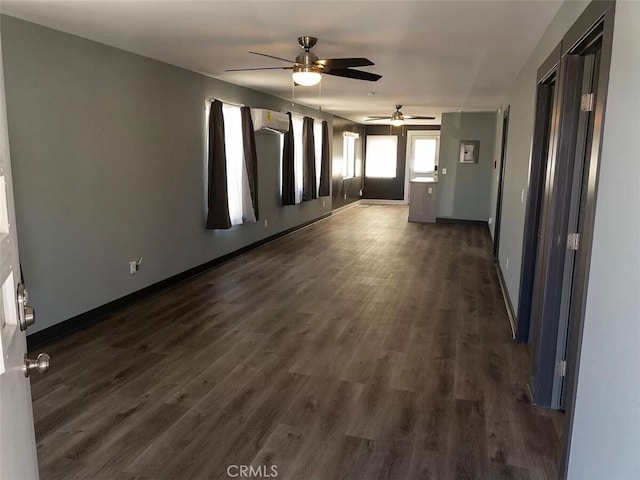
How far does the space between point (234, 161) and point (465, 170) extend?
5.28 metres

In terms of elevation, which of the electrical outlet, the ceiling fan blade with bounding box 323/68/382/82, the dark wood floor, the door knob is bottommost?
the dark wood floor

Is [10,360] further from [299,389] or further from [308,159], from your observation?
[308,159]

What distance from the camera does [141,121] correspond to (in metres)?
4.55

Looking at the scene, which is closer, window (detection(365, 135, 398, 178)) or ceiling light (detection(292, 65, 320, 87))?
ceiling light (detection(292, 65, 320, 87))

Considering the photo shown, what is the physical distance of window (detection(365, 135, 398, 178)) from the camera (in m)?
13.3

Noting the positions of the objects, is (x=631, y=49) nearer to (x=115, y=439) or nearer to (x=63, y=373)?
(x=115, y=439)

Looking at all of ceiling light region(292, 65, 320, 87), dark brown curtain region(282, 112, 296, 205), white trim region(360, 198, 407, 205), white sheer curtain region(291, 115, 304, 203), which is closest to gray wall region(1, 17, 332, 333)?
ceiling light region(292, 65, 320, 87)

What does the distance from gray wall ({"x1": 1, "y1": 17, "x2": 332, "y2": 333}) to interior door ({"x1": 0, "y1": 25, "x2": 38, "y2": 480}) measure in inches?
97.6

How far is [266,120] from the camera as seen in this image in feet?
22.0

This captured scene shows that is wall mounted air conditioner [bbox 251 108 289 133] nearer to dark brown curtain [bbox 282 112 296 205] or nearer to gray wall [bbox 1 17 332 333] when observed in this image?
dark brown curtain [bbox 282 112 296 205]

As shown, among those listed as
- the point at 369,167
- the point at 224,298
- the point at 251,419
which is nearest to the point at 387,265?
the point at 224,298

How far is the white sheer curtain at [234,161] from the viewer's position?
6.20m

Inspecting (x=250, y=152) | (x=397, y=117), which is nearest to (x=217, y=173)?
(x=250, y=152)

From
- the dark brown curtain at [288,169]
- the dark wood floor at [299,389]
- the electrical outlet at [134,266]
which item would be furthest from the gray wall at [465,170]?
the electrical outlet at [134,266]
